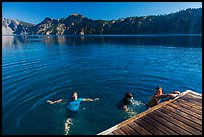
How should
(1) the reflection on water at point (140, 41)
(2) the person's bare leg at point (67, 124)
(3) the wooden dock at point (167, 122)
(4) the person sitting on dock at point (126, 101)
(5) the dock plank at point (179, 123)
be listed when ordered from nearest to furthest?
1. (5) the dock plank at point (179, 123)
2. (3) the wooden dock at point (167, 122)
3. (2) the person's bare leg at point (67, 124)
4. (4) the person sitting on dock at point (126, 101)
5. (1) the reflection on water at point (140, 41)

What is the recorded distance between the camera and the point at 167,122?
8.92 metres

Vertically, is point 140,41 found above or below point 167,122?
above

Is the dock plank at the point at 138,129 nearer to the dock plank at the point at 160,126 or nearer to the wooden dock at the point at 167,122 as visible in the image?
the wooden dock at the point at 167,122

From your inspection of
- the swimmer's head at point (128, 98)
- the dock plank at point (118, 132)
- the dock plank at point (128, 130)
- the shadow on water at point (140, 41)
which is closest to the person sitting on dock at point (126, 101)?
the swimmer's head at point (128, 98)

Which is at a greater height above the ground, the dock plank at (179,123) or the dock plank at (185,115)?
the dock plank at (185,115)

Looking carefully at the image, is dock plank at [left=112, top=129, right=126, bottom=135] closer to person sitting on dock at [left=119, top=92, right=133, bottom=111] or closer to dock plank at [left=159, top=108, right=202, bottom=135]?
dock plank at [left=159, top=108, right=202, bottom=135]

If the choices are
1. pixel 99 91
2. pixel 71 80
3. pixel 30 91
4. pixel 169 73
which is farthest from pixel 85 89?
pixel 169 73

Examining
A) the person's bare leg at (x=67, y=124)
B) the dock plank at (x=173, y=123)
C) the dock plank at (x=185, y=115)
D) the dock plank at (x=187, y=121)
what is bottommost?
the person's bare leg at (x=67, y=124)

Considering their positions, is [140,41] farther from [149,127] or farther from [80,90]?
[149,127]

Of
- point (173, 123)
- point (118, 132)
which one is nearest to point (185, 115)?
point (173, 123)

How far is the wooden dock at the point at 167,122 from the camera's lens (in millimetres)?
8234

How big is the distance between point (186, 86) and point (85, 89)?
921cm

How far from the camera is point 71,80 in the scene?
803 inches

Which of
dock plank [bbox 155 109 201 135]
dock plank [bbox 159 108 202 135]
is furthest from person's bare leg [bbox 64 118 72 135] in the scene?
dock plank [bbox 159 108 202 135]
